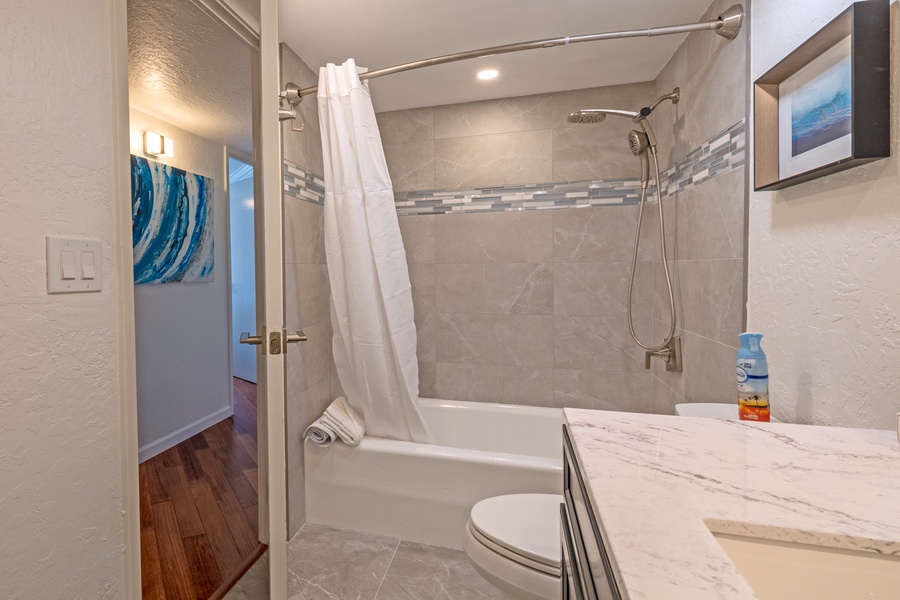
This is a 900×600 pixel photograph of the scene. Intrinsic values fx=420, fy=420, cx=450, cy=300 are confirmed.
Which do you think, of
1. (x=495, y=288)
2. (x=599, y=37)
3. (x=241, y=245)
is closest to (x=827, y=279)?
(x=599, y=37)

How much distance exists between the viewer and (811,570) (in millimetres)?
464

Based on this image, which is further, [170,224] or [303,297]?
[170,224]

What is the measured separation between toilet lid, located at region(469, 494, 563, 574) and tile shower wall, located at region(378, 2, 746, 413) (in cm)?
100

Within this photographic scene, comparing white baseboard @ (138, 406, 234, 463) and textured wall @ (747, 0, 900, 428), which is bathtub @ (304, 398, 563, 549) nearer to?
textured wall @ (747, 0, 900, 428)

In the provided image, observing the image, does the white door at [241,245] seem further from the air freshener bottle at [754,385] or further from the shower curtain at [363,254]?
the air freshener bottle at [754,385]

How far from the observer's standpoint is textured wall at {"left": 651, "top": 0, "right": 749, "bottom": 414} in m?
1.48

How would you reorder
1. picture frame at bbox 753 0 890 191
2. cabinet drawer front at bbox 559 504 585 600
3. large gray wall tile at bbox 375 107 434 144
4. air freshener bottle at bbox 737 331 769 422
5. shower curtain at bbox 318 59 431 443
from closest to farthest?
1. cabinet drawer front at bbox 559 504 585 600
2. picture frame at bbox 753 0 890 191
3. air freshener bottle at bbox 737 331 769 422
4. shower curtain at bbox 318 59 431 443
5. large gray wall tile at bbox 375 107 434 144

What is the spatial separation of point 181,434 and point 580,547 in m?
3.04

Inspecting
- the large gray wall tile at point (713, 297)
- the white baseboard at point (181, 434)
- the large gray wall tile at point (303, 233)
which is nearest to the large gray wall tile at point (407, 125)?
the large gray wall tile at point (303, 233)

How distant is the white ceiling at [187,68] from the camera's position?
168 cm

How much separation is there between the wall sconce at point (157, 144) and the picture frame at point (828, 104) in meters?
2.96

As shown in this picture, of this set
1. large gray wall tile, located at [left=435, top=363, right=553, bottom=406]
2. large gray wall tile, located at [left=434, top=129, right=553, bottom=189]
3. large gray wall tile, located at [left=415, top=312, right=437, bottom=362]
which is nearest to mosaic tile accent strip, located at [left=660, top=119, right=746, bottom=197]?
large gray wall tile, located at [left=434, top=129, right=553, bottom=189]

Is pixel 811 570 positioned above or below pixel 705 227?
below

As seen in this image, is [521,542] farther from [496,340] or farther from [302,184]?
[302,184]
